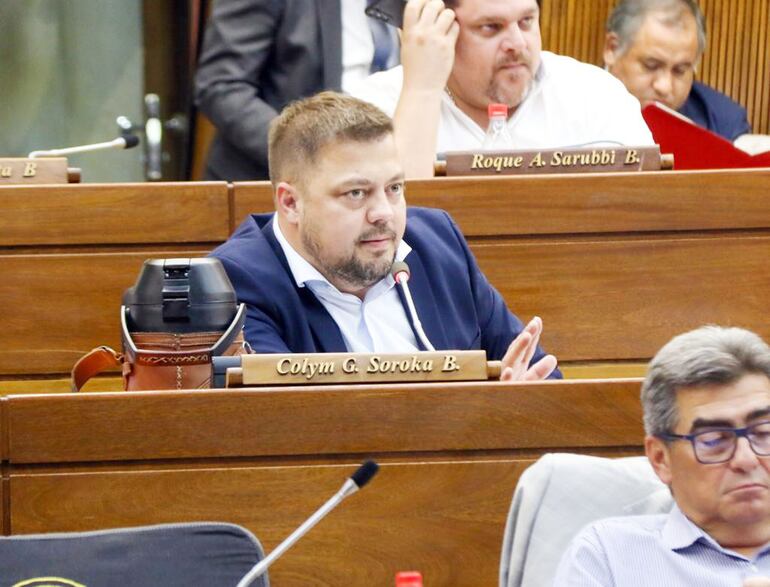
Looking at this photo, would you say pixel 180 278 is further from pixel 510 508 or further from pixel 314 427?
pixel 510 508

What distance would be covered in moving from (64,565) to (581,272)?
1825mm

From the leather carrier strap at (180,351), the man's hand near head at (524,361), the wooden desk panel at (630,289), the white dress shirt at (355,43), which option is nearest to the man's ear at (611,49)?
the white dress shirt at (355,43)

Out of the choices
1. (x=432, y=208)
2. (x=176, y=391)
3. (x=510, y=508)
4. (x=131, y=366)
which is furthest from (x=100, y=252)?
(x=510, y=508)

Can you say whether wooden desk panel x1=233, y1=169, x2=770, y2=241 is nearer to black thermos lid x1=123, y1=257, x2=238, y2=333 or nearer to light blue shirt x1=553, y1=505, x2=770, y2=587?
black thermos lid x1=123, y1=257, x2=238, y2=333

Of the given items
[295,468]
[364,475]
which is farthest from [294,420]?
[364,475]

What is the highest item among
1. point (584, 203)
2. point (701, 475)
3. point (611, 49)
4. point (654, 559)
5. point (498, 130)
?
point (611, 49)

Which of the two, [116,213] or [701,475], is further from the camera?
[116,213]

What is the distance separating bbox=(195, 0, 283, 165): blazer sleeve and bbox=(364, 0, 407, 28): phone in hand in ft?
0.90

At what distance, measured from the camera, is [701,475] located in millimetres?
2299

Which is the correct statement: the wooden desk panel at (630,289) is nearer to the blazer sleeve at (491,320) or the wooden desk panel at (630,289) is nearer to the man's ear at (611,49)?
the blazer sleeve at (491,320)

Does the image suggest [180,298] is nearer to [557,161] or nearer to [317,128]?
[317,128]

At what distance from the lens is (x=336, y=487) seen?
2.49m

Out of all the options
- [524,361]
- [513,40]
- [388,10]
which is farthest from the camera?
[388,10]

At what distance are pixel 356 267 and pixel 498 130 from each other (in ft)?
3.52
